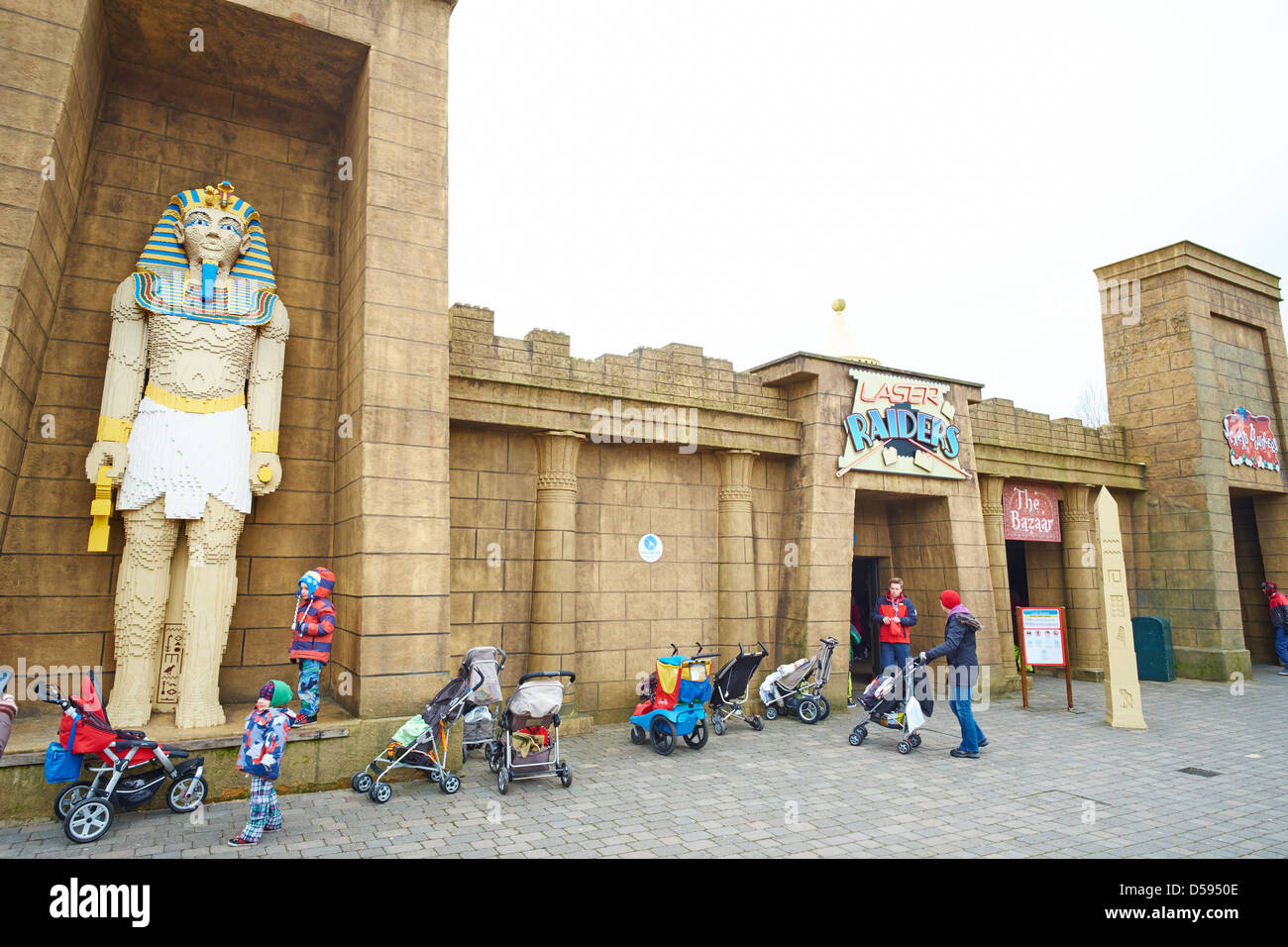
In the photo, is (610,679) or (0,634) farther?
(610,679)

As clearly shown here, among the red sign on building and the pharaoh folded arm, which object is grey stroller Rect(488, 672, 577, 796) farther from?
the red sign on building

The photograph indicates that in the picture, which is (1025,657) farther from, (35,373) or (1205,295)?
(35,373)

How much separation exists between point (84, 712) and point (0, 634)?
2653 millimetres

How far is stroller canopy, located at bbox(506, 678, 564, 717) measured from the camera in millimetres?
7922

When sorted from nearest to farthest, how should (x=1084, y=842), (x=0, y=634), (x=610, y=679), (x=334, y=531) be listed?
1. (x=1084, y=842)
2. (x=0, y=634)
3. (x=334, y=531)
4. (x=610, y=679)

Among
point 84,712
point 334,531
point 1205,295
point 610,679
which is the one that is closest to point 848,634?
point 610,679

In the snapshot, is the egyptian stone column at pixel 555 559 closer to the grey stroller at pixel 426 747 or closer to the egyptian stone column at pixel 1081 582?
the grey stroller at pixel 426 747

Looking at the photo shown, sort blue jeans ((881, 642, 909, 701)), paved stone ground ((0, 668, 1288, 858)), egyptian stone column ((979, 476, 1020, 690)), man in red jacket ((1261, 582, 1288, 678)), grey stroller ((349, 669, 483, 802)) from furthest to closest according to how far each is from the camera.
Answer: man in red jacket ((1261, 582, 1288, 678)) < egyptian stone column ((979, 476, 1020, 690)) < blue jeans ((881, 642, 909, 701)) < grey stroller ((349, 669, 483, 802)) < paved stone ground ((0, 668, 1288, 858))

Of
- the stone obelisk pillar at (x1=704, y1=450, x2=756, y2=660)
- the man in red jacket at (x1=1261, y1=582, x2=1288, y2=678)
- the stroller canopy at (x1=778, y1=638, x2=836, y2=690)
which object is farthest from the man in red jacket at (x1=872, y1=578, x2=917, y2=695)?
the man in red jacket at (x1=1261, y1=582, x2=1288, y2=678)

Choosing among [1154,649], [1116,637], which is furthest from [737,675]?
[1154,649]

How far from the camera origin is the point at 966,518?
14.3m

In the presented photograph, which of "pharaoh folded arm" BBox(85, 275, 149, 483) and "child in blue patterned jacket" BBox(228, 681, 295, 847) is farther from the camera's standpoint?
"pharaoh folded arm" BBox(85, 275, 149, 483)

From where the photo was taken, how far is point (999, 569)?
1508 centimetres

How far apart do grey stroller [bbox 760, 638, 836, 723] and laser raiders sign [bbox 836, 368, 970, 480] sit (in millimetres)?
3289
